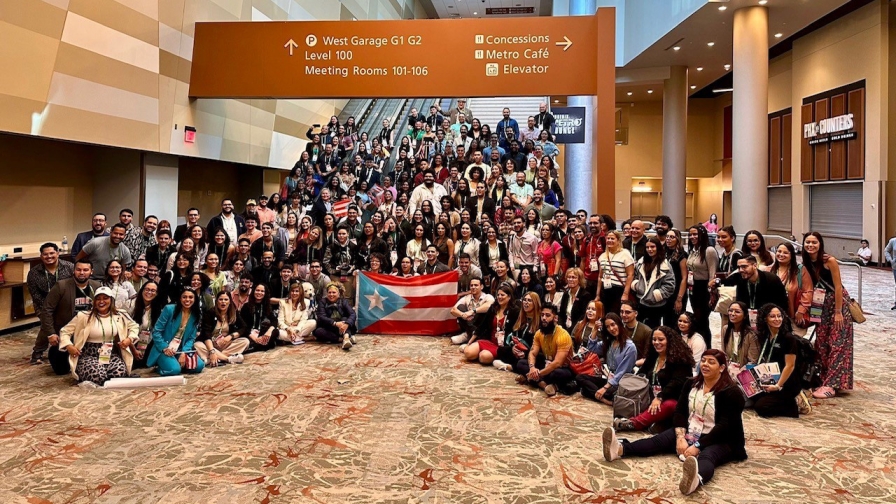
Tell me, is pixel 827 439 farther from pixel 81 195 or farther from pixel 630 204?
pixel 630 204

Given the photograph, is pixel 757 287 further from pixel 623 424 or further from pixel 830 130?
pixel 830 130

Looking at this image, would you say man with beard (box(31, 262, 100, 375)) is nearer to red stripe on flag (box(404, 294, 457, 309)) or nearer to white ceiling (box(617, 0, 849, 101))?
red stripe on flag (box(404, 294, 457, 309))

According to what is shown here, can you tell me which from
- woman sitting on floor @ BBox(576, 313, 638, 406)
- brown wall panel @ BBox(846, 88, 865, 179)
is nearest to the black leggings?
woman sitting on floor @ BBox(576, 313, 638, 406)

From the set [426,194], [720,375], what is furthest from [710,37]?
[720,375]

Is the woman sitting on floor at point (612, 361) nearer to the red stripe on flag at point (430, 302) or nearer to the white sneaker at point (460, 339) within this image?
the white sneaker at point (460, 339)

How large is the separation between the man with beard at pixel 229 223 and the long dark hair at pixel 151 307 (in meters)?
2.66

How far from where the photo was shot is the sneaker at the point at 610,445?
4.33 meters

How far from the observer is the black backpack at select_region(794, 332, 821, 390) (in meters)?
5.45

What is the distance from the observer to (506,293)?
7.40 m

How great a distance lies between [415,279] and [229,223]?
3668mm

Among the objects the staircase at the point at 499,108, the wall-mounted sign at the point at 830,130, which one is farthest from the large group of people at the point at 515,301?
the wall-mounted sign at the point at 830,130

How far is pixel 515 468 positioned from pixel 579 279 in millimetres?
3490

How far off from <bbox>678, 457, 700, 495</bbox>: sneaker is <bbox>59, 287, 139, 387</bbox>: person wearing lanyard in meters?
5.99

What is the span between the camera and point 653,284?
6.73 meters
